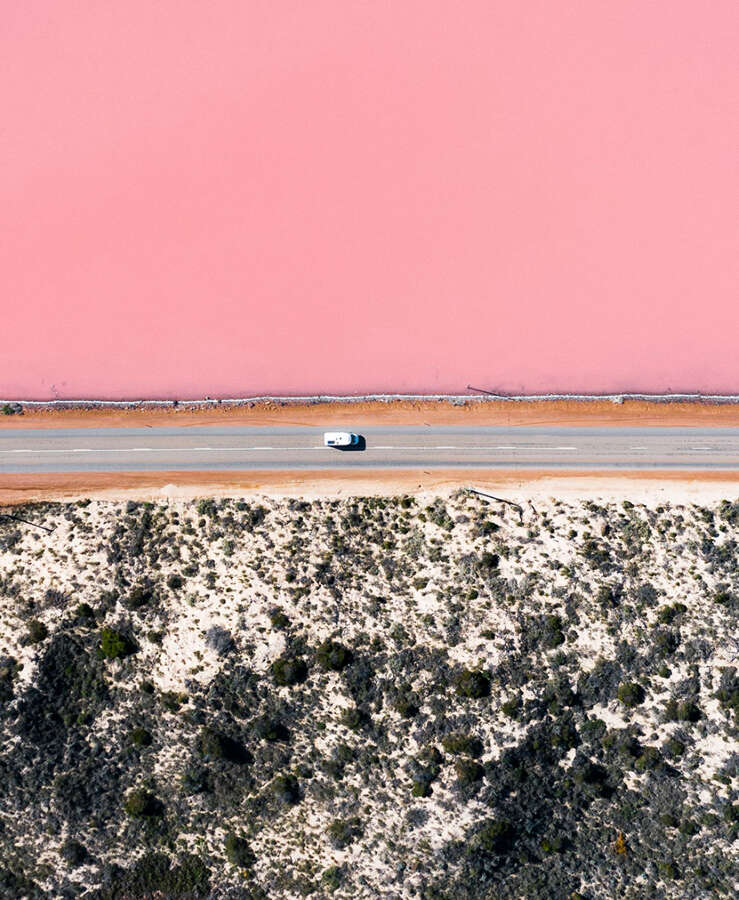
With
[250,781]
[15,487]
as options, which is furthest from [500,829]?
[15,487]

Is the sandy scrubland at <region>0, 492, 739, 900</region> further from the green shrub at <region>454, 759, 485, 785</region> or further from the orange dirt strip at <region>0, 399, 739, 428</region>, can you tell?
the orange dirt strip at <region>0, 399, 739, 428</region>

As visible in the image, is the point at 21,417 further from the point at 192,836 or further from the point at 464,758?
the point at 464,758

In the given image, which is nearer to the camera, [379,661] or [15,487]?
[379,661]

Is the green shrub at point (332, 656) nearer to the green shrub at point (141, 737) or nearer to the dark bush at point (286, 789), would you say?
the dark bush at point (286, 789)

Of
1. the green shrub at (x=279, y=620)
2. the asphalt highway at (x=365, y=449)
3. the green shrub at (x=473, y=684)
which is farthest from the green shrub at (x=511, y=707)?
the asphalt highway at (x=365, y=449)

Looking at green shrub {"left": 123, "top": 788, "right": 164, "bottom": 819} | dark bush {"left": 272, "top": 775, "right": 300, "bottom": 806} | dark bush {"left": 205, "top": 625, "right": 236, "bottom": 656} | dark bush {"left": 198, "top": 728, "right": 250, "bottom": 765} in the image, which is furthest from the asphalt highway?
green shrub {"left": 123, "top": 788, "right": 164, "bottom": 819}

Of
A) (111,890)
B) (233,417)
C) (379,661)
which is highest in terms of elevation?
(233,417)
